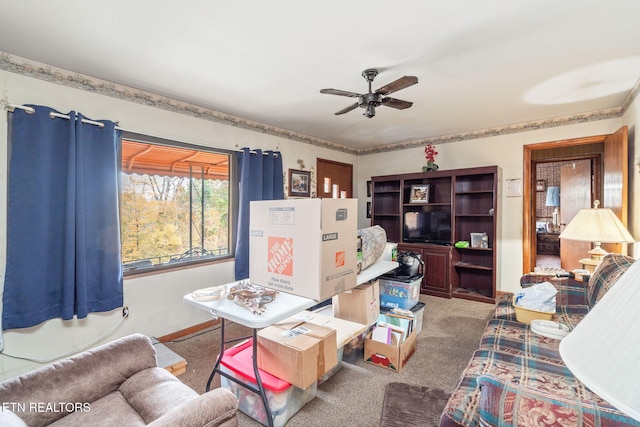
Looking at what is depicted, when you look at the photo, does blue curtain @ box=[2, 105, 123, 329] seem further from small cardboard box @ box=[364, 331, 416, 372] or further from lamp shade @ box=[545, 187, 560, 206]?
lamp shade @ box=[545, 187, 560, 206]

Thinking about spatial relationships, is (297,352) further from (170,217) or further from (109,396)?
(170,217)

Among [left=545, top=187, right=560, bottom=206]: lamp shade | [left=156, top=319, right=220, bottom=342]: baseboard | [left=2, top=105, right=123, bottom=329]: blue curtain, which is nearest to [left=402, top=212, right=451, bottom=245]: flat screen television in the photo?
[left=156, top=319, right=220, bottom=342]: baseboard

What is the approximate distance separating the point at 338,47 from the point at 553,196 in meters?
7.33

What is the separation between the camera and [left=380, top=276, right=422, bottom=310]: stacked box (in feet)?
9.36

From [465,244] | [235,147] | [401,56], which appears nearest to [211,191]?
[235,147]

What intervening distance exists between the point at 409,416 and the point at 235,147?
3141 millimetres

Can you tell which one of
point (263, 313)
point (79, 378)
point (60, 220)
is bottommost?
point (79, 378)

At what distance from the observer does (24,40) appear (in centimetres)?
199

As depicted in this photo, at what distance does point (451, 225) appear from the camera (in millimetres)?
4367

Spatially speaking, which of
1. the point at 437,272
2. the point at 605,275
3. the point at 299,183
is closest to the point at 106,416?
the point at 605,275

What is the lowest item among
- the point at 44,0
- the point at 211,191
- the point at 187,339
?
the point at 187,339

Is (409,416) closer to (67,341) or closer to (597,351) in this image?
(597,351)

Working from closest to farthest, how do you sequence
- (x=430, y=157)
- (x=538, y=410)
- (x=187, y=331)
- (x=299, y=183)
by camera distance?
(x=538, y=410)
(x=187, y=331)
(x=299, y=183)
(x=430, y=157)

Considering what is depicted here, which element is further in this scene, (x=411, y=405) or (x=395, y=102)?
(x=395, y=102)
